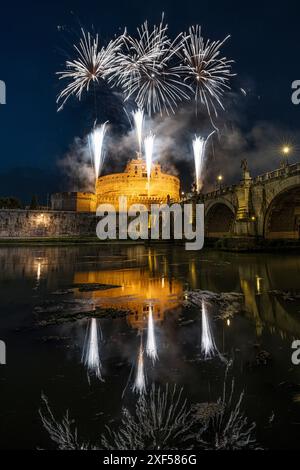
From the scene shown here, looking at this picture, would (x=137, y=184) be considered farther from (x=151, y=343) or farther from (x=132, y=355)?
(x=132, y=355)

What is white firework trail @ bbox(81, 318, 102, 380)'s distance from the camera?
491 centimetres

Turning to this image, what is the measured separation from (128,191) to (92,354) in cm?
9889

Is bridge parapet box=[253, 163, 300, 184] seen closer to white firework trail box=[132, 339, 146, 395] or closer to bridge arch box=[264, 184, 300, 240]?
bridge arch box=[264, 184, 300, 240]

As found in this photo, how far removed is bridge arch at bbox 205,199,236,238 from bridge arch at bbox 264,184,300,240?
14387mm

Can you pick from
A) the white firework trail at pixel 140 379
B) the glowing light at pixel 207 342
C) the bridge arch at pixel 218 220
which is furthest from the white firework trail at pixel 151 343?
the bridge arch at pixel 218 220

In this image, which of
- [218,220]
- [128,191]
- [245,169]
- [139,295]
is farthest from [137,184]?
[139,295]

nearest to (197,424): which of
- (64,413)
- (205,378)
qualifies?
(205,378)

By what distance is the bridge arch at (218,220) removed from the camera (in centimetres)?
5125

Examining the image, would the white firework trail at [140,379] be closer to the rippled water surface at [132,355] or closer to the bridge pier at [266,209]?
the rippled water surface at [132,355]

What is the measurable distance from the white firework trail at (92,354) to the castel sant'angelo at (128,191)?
274 feet

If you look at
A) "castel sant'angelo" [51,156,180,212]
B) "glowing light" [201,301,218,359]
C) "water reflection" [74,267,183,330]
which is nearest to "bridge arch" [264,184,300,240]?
"water reflection" [74,267,183,330]
